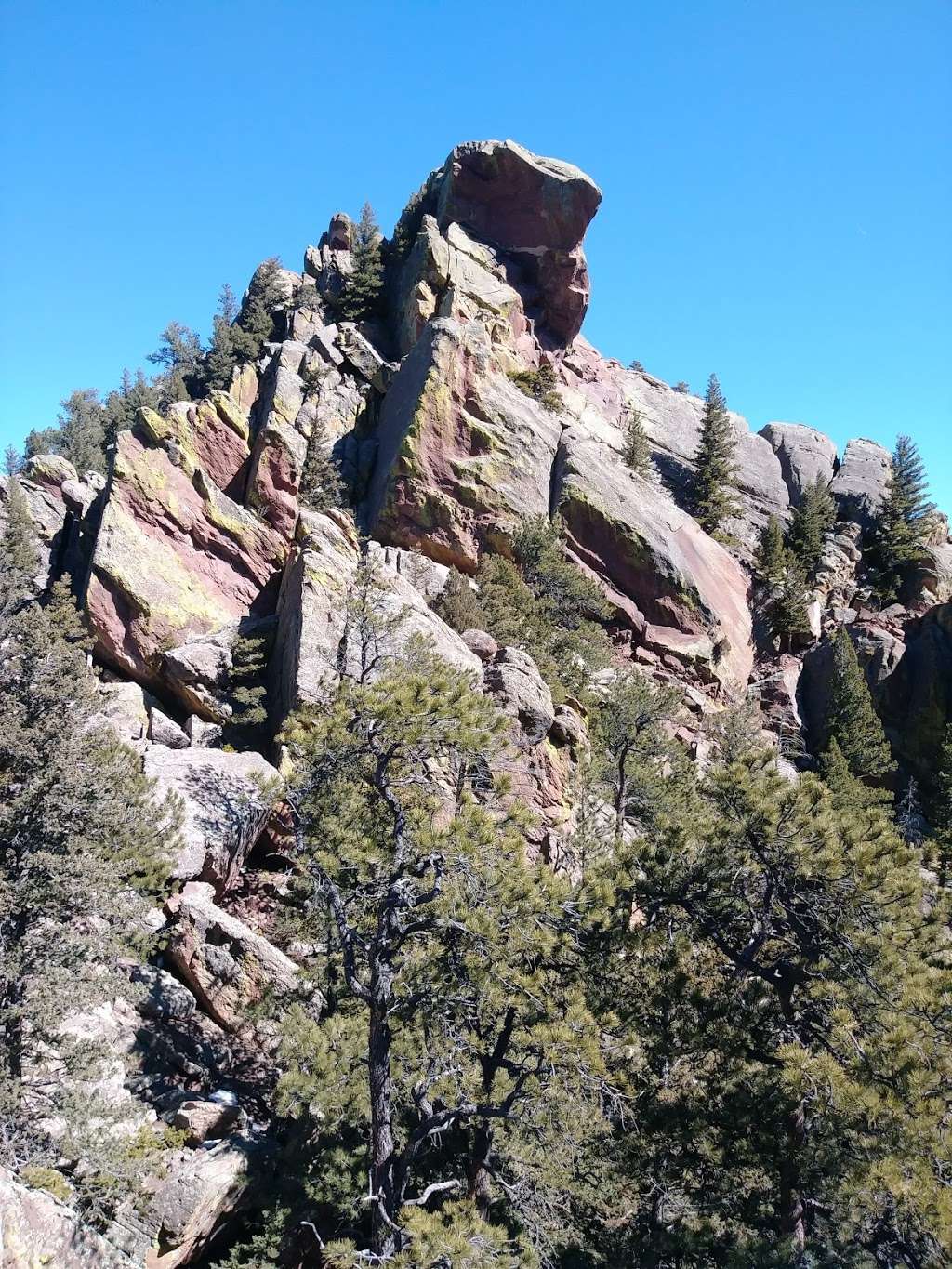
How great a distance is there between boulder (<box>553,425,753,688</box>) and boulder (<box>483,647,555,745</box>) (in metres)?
12.4

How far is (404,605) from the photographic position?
1969 centimetres

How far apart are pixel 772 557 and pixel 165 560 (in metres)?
30.8

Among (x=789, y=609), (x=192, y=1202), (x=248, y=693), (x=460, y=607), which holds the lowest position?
(x=192, y=1202)

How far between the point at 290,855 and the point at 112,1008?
520 cm

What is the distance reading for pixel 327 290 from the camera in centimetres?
4438

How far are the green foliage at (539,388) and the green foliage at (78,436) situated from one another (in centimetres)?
2445

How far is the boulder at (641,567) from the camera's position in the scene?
1273 inches

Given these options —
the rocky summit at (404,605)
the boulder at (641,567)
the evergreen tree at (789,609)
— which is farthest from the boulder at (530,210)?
the evergreen tree at (789,609)

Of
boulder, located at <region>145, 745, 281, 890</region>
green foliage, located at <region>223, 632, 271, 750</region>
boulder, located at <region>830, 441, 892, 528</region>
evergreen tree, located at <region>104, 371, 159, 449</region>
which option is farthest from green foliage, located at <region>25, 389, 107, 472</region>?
boulder, located at <region>830, 441, 892, 528</region>

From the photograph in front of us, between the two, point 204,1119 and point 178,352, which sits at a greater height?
point 178,352

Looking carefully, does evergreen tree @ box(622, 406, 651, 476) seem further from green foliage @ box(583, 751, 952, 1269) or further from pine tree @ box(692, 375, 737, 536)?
green foliage @ box(583, 751, 952, 1269)

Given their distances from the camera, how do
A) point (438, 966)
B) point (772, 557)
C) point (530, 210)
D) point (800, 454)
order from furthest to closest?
point (800, 454)
point (530, 210)
point (772, 557)
point (438, 966)

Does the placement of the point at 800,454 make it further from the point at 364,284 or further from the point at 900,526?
the point at 364,284

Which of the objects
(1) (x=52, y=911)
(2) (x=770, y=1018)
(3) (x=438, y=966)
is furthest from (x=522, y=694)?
(1) (x=52, y=911)
